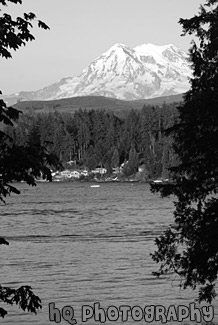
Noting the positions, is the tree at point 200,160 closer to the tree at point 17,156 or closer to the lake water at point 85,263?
the lake water at point 85,263

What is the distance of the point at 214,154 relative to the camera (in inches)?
816

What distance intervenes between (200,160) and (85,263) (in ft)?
77.5

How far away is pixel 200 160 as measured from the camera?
21156 mm

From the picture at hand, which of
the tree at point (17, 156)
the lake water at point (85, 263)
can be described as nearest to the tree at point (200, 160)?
the lake water at point (85, 263)

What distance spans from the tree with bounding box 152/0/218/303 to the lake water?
5705 millimetres

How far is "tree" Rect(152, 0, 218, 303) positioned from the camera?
20.6 meters

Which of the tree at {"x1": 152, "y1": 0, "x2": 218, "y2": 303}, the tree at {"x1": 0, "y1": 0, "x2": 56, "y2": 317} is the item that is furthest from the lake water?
the tree at {"x1": 0, "y1": 0, "x2": 56, "y2": 317}

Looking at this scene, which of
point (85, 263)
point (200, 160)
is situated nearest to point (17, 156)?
point (200, 160)

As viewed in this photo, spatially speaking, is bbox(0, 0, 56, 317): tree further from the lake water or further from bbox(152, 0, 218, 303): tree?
the lake water

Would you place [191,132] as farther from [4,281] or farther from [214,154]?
[4,281]

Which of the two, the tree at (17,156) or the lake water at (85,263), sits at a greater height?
the tree at (17,156)

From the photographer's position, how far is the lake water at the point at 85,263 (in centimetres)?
3091

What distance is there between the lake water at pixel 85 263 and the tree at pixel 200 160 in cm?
570

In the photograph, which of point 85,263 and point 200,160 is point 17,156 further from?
point 85,263
